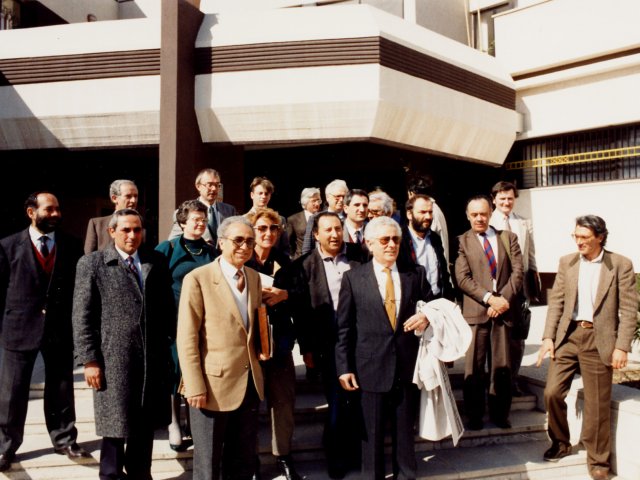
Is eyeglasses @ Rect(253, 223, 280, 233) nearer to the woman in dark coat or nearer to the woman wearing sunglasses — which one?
the woman wearing sunglasses

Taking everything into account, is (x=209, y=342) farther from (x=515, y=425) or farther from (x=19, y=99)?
(x=19, y=99)

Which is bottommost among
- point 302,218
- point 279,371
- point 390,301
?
point 279,371

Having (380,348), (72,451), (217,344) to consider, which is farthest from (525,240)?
(72,451)

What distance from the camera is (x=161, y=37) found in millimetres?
8258

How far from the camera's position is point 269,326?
365cm

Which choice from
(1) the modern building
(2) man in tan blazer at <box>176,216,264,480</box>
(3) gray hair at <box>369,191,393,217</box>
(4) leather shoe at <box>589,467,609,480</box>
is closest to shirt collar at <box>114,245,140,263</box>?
(2) man in tan blazer at <box>176,216,264,480</box>

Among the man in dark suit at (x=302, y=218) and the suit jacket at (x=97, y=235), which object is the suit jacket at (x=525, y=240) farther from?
the suit jacket at (x=97, y=235)

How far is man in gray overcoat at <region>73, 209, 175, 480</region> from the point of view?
343cm

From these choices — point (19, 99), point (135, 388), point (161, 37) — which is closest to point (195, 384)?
point (135, 388)

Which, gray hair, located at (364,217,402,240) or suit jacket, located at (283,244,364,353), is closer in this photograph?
gray hair, located at (364,217,402,240)

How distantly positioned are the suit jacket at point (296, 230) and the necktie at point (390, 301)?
7.08 ft

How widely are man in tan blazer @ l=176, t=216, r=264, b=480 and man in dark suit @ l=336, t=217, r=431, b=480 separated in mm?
734

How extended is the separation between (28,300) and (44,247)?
1.39 ft

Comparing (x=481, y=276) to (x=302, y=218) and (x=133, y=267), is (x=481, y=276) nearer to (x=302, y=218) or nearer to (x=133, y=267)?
(x=302, y=218)
